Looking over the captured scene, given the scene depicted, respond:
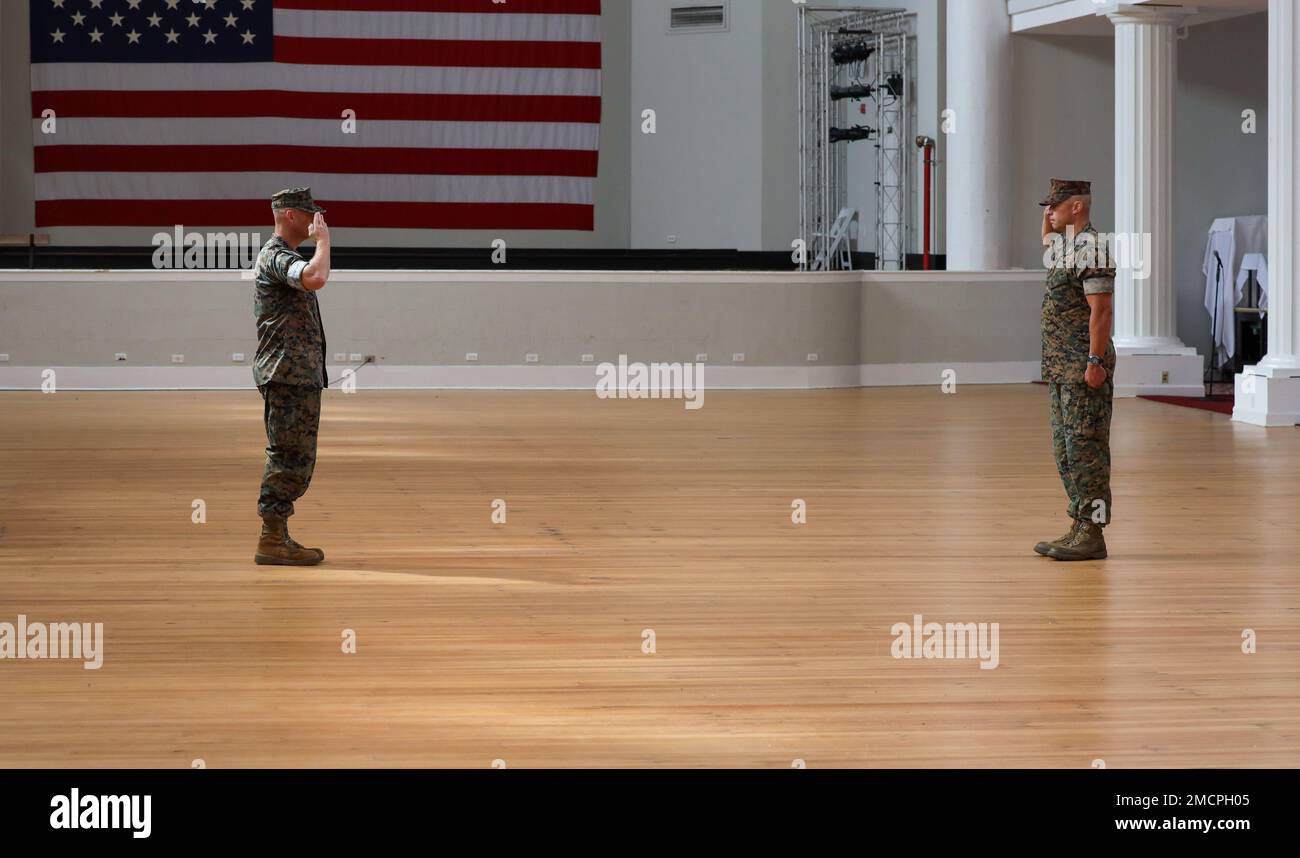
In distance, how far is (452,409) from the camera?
15.8 metres

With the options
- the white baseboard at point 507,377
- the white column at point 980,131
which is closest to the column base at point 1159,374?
the white baseboard at point 507,377

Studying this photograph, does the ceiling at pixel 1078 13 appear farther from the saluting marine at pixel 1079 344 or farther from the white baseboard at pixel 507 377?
the saluting marine at pixel 1079 344

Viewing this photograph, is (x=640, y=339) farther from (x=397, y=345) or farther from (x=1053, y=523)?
(x=1053, y=523)

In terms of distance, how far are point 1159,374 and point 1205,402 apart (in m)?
1.17

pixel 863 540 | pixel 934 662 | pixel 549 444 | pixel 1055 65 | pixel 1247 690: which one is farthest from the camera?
pixel 1055 65

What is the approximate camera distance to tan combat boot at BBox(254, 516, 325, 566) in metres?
7.91

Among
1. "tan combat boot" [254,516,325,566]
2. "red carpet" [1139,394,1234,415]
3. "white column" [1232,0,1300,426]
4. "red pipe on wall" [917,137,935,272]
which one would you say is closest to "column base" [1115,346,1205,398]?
→ "red carpet" [1139,394,1234,415]

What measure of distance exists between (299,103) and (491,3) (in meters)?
2.87

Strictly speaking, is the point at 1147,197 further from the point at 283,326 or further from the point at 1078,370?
→ the point at 283,326

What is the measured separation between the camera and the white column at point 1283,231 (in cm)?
1388

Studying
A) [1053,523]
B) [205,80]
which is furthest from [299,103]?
[1053,523]

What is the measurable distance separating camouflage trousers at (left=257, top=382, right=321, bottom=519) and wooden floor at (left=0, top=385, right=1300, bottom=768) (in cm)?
38

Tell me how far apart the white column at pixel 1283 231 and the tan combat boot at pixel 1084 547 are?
6.66 metres

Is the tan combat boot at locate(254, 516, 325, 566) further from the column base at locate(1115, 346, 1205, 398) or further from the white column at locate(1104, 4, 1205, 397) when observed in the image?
the column base at locate(1115, 346, 1205, 398)
